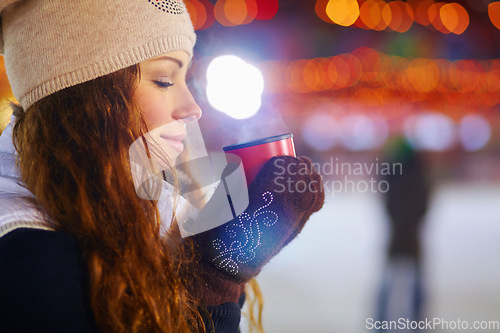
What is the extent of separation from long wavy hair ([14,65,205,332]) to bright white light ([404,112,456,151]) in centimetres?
1114

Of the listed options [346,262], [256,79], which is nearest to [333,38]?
[346,262]

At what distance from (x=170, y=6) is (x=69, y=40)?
0.85 ft

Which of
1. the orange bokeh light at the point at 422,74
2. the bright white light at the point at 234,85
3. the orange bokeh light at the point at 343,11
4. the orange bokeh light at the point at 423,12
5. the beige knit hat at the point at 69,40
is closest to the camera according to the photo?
the beige knit hat at the point at 69,40

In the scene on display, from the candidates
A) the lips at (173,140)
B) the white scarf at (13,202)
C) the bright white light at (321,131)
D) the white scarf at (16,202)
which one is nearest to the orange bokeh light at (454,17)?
the bright white light at (321,131)

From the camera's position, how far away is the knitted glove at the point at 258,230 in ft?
2.95

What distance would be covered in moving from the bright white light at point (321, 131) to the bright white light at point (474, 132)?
4.04 metres

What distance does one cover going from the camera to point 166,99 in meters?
0.97

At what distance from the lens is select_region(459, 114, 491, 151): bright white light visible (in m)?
11.9

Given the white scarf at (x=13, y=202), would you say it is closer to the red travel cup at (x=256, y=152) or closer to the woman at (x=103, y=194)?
the woman at (x=103, y=194)

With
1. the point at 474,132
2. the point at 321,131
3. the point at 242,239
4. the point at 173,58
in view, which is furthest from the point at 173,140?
the point at 474,132

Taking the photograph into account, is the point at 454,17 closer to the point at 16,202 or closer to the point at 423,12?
the point at 423,12

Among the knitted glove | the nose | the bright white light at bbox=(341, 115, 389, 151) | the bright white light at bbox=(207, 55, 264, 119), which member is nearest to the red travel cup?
the knitted glove

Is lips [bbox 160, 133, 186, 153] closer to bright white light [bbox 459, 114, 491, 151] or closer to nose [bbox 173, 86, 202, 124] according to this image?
nose [bbox 173, 86, 202, 124]

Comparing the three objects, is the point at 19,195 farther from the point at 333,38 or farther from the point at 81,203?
the point at 333,38
